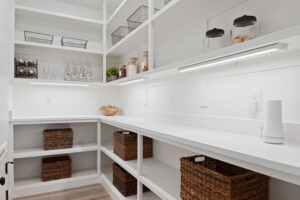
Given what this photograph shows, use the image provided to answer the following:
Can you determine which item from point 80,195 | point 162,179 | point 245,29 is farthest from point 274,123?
point 80,195

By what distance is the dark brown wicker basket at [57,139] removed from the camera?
8.21 feet

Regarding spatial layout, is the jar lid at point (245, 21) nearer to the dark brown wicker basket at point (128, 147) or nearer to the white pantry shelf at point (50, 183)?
the dark brown wicker basket at point (128, 147)

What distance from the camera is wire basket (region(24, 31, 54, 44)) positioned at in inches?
101

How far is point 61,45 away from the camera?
2.83 m

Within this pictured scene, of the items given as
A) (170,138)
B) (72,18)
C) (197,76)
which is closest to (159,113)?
(197,76)

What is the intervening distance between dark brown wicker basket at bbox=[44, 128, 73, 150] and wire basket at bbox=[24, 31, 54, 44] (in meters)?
1.16

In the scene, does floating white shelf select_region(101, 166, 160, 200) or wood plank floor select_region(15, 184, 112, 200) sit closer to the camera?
floating white shelf select_region(101, 166, 160, 200)

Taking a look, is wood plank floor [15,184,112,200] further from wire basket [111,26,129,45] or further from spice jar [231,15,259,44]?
spice jar [231,15,259,44]

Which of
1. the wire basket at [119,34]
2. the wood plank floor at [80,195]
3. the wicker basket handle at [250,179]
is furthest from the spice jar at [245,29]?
the wood plank floor at [80,195]

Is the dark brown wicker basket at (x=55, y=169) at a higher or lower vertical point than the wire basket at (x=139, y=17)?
lower

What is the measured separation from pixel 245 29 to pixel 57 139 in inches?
93.6

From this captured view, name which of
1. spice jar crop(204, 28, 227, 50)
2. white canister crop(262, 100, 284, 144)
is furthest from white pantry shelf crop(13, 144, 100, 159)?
white canister crop(262, 100, 284, 144)

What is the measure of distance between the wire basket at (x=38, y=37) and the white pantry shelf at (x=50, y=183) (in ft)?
5.79

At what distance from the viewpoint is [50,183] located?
2.48 metres
